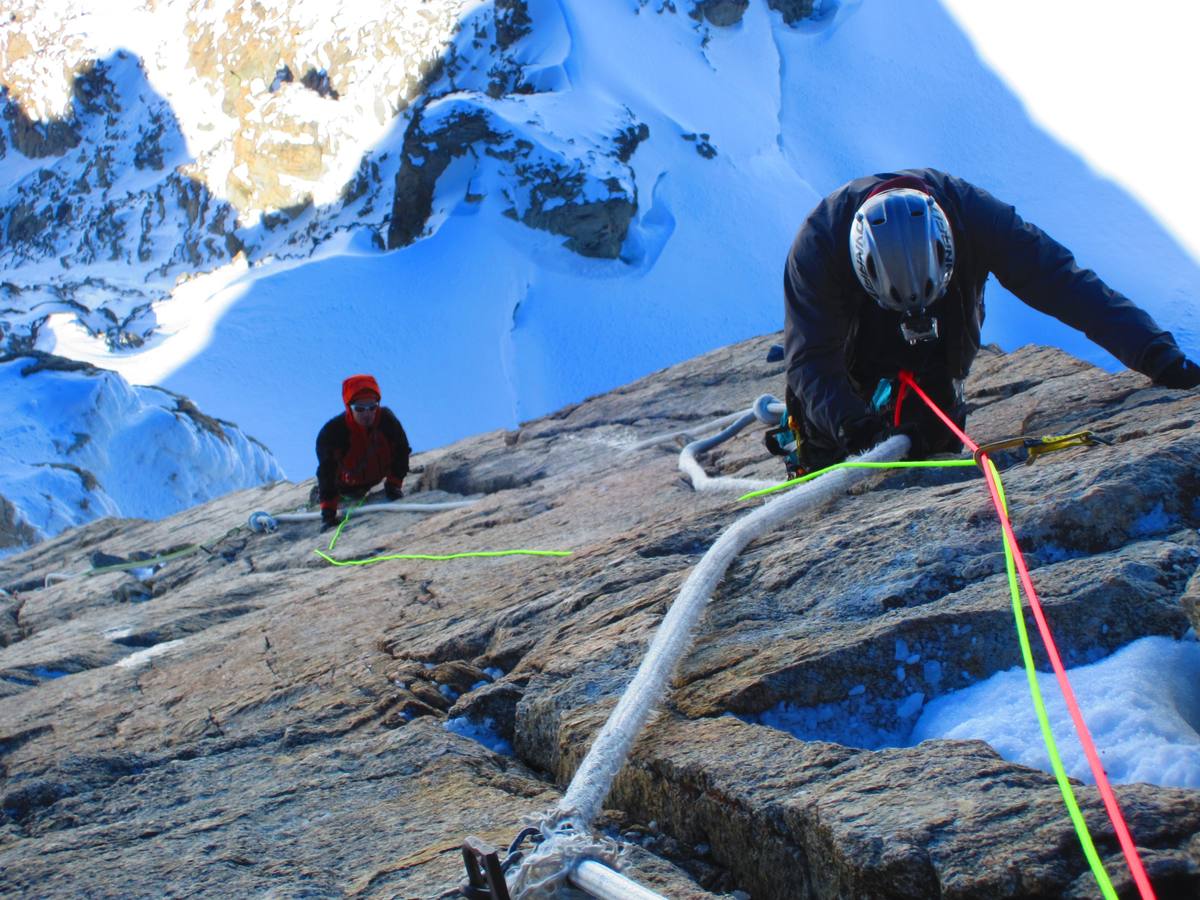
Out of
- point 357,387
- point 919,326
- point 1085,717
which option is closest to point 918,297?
point 919,326

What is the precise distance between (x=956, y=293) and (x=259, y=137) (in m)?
29.1

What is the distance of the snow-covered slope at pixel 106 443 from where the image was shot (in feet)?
33.1

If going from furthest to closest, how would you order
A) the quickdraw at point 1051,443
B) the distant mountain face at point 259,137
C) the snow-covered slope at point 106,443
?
the distant mountain face at point 259,137, the snow-covered slope at point 106,443, the quickdraw at point 1051,443

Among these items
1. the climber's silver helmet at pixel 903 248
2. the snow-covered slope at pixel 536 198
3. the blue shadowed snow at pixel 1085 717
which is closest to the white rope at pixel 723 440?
the climber's silver helmet at pixel 903 248

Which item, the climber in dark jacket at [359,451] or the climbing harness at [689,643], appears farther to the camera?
the climber in dark jacket at [359,451]

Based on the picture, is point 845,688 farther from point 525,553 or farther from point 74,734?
point 74,734

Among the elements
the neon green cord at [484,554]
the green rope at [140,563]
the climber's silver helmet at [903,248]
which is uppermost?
the green rope at [140,563]

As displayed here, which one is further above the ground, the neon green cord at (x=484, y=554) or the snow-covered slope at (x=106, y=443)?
the snow-covered slope at (x=106, y=443)

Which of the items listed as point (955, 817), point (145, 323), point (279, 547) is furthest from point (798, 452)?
point (145, 323)

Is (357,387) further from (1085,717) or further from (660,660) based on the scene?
(1085,717)

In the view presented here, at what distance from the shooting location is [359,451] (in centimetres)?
566

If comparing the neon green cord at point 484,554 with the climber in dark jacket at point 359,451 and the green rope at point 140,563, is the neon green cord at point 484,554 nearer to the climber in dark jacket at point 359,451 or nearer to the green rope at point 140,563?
the climber in dark jacket at point 359,451

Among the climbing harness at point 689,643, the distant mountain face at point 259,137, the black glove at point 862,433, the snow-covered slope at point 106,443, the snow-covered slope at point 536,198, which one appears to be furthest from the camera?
the distant mountain face at point 259,137

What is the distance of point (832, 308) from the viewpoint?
2.67m
